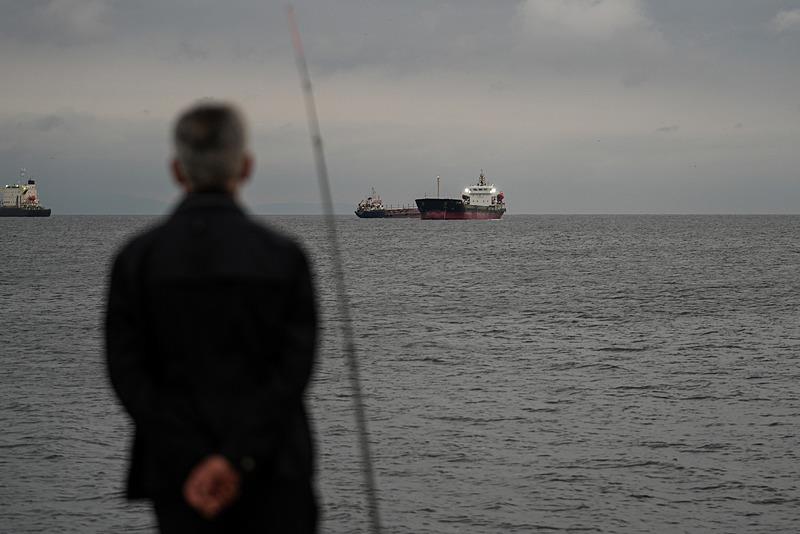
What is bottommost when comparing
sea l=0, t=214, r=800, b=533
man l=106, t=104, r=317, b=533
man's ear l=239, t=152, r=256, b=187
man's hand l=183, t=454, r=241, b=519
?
sea l=0, t=214, r=800, b=533

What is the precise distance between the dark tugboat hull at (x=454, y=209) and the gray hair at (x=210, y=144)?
176328 millimetres

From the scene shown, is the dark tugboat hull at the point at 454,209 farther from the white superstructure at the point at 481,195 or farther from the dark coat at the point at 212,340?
the dark coat at the point at 212,340

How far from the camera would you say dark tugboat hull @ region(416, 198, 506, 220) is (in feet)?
591

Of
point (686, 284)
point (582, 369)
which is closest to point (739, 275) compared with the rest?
point (686, 284)

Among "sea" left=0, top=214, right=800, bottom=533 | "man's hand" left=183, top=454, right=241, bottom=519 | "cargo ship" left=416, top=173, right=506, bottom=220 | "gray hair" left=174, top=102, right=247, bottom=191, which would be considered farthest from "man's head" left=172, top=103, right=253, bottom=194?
"cargo ship" left=416, top=173, right=506, bottom=220

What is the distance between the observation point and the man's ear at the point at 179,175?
2816 millimetres

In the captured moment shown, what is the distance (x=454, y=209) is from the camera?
183m

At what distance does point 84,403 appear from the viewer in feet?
63.0

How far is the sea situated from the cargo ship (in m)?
135

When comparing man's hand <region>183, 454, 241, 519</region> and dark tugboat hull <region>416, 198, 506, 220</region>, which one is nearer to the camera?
man's hand <region>183, 454, 241, 519</region>

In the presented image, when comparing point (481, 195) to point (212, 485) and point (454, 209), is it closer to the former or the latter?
point (454, 209)

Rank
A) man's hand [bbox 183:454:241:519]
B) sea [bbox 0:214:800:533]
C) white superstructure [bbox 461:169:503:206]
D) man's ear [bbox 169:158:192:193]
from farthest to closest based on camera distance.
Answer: white superstructure [bbox 461:169:503:206] < sea [bbox 0:214:800:533] < man's ear [bbox 169:158:192:193] < man's hand [bbox 183:454:241:519]

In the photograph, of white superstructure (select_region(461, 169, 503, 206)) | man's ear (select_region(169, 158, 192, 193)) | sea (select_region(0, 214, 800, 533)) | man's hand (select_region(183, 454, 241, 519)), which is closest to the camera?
man's hand (select_region(183, 454, 241, 519))

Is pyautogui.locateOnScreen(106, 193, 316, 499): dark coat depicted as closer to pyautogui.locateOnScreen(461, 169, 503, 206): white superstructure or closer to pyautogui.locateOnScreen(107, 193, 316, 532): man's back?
pyautogui.locateOnScreen(107, 193, 316, 532): man's back
